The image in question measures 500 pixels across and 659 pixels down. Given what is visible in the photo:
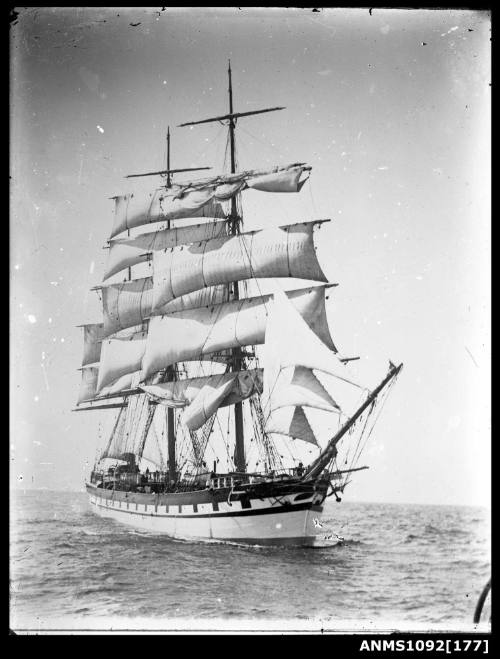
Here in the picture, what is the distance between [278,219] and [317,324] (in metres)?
2.48

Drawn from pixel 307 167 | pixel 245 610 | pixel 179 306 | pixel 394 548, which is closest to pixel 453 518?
pixel 394 548

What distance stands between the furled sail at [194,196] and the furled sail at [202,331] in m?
1.93

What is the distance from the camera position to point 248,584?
9.66 metres

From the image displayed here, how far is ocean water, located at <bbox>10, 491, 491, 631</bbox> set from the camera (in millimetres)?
8789

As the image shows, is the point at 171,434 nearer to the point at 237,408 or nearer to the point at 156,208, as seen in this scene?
the point at 237,408

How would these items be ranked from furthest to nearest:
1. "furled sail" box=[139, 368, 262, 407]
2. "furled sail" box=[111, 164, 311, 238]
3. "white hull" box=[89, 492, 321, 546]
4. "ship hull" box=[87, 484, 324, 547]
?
"furled sail" box=[139, 368, 262, 407]
"ship hull" box=[87, 484, 324, 547]
"white hull" box=[89, 492, 321, 546]
"furled sail" box=[111, 164, 311, 238]

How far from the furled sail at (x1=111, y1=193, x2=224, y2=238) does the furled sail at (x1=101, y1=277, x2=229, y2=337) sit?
1.78 meters

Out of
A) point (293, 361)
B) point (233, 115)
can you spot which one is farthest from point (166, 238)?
point (233, 115)

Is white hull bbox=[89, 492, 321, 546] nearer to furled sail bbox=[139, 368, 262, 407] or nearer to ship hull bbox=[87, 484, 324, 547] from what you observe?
ship hull bbox=[87, 484, 324, 547]

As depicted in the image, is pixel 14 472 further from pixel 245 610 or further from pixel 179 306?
pixel 179 306

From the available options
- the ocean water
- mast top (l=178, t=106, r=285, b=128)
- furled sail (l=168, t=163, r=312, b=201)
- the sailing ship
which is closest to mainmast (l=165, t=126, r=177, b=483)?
the sailing ship

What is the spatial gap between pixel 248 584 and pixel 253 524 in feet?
13.6
